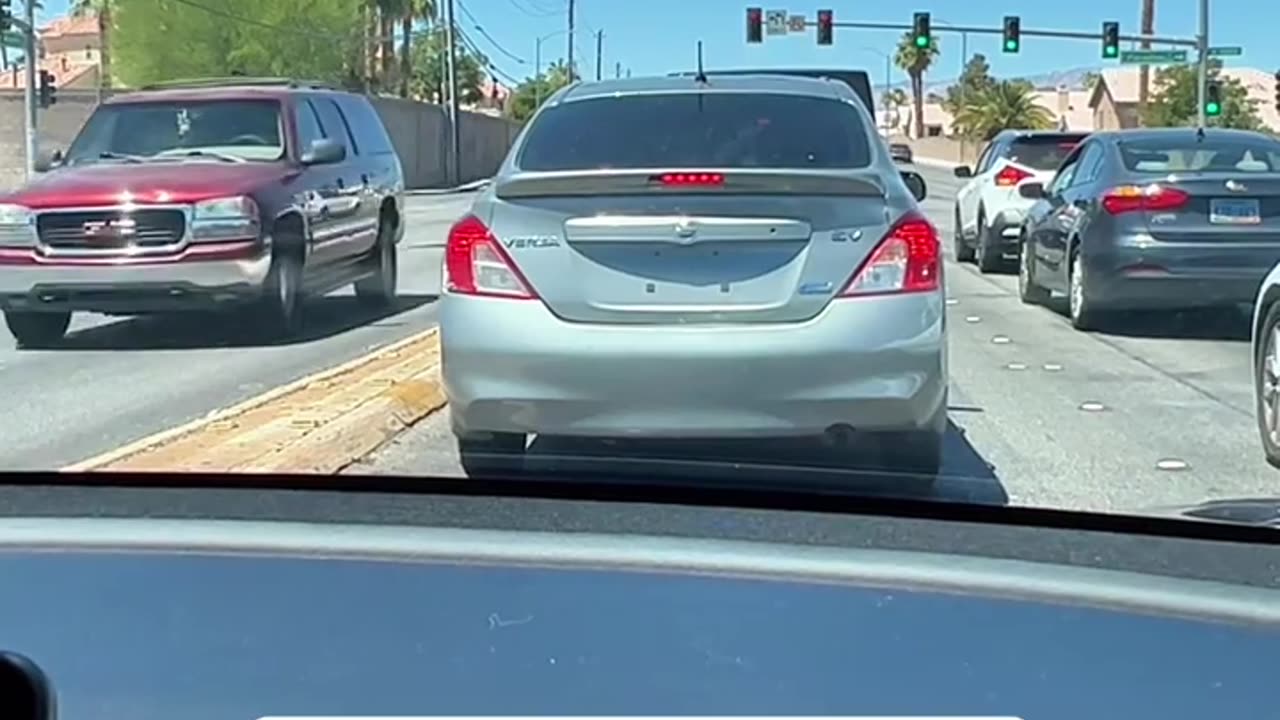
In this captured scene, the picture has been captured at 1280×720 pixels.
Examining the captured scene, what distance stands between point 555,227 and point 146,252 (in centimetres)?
443

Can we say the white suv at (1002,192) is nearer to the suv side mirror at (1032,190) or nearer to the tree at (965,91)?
the suv side mirror at (1032,190)

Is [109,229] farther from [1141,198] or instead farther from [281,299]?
[1141,198]

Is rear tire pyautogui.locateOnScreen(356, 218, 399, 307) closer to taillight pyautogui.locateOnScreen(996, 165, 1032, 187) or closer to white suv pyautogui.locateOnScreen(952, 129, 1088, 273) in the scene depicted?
white suv pyautogui.locateOnScreen(952, 129, 1088, 273)

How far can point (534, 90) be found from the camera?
671 inches

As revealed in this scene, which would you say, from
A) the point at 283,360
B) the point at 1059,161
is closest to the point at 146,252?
the point at 283,360

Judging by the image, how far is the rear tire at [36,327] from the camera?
9938 millimetres

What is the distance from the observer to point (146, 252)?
30.9ft

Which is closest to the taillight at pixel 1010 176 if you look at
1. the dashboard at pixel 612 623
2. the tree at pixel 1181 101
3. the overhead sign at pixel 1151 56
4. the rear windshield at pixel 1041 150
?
the rear windshield at pixel 1041 150

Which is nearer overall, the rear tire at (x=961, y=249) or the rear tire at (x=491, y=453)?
the rear tire at (x=491, y=453)

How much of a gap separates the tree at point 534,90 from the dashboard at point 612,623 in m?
8.92

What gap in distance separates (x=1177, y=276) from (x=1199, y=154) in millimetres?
1777

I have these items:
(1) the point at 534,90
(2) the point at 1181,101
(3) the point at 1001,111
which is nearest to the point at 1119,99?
(2) the point at 1181,101

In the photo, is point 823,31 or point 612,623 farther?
point 823,31

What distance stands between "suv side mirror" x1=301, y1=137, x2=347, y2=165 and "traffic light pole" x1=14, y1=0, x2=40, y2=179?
60.6 inches
